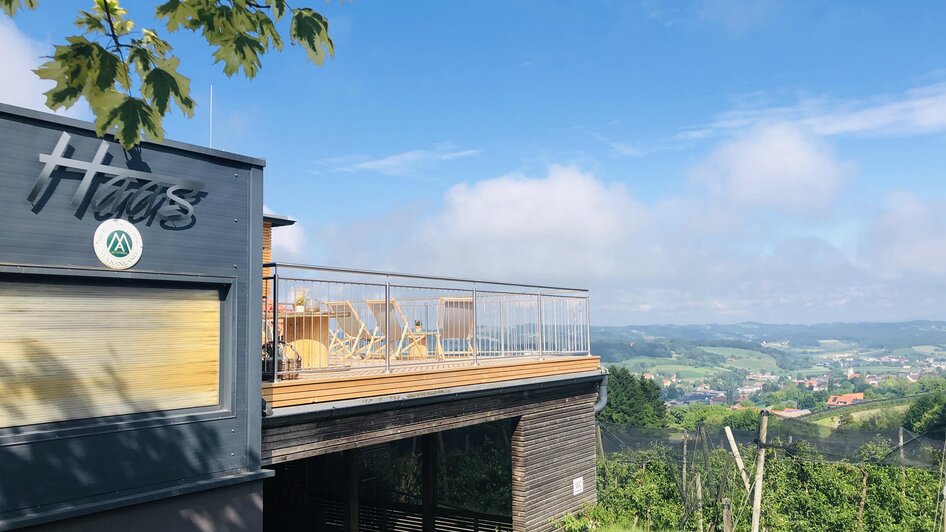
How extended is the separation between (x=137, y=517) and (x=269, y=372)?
1802 mm

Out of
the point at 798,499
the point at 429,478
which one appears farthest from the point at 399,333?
the point at 798,499

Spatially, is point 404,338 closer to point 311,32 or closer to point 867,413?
point 311,32

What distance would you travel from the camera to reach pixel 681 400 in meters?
122

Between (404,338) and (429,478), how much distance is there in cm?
314

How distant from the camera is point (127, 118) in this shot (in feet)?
10.2

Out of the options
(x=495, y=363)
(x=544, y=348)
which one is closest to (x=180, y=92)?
(x=495, y=363)

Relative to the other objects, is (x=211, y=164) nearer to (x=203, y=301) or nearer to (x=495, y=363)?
(x=203, y=301)

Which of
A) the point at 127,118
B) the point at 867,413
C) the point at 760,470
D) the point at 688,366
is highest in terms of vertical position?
the point at 127,118

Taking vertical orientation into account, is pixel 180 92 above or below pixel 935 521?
above

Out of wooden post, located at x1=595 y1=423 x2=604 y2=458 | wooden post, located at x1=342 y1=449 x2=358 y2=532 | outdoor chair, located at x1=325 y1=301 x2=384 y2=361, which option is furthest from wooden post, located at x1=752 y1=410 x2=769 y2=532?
wooden post, located at x1=342 y1=449 x2=358 y2=532

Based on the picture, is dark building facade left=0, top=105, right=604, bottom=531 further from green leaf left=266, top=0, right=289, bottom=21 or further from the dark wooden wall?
green leaf left=266, top=0, right=289, bottom=21

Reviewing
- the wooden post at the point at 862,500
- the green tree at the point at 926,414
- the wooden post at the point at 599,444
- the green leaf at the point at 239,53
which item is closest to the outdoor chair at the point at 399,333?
the wooden post at the point at 599,444

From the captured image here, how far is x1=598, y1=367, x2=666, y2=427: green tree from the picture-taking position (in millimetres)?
40562

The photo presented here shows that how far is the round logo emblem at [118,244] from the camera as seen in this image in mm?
5297
